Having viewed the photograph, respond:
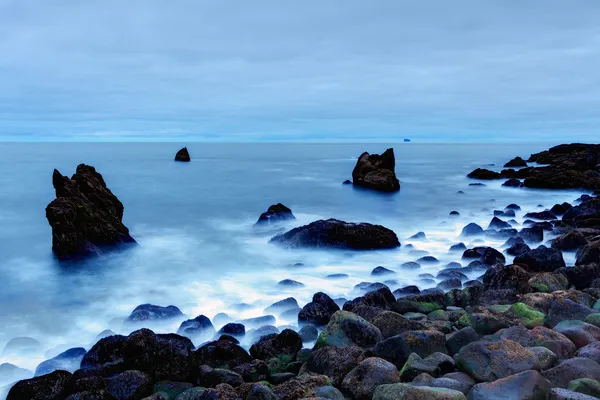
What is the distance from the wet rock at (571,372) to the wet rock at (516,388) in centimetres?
44

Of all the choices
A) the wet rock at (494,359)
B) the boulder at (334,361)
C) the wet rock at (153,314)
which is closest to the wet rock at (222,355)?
the boulder at (334,361)

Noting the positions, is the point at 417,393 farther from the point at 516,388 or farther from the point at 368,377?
the point at 516,388

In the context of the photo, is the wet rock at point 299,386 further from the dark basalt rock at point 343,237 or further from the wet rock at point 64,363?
the dark basalt rock at point 343,237

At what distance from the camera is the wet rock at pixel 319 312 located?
7531 millimetres

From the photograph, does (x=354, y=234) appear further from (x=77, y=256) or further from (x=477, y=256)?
(x=77, y=256)

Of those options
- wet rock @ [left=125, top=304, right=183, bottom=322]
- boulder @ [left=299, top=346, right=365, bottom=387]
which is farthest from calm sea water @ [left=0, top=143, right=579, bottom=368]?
boulder @ [left=299, top=346, right=365, bottom=387]

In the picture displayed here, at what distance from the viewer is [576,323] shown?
6023 mm

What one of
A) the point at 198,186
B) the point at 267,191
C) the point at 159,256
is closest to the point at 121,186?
the point at 198,186

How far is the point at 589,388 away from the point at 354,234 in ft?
27.2

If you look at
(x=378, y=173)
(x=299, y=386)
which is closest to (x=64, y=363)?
(x=299, y=386)

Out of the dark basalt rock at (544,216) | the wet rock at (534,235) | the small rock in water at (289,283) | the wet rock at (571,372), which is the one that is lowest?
the small rock in water at (289,283)

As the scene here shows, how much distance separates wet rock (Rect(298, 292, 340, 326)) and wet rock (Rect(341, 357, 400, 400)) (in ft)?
8.03

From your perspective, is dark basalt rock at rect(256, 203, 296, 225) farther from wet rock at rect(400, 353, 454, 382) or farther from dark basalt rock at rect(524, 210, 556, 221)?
wet rock at rect(400, 353, 454, 382)

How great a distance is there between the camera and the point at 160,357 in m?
5.52
